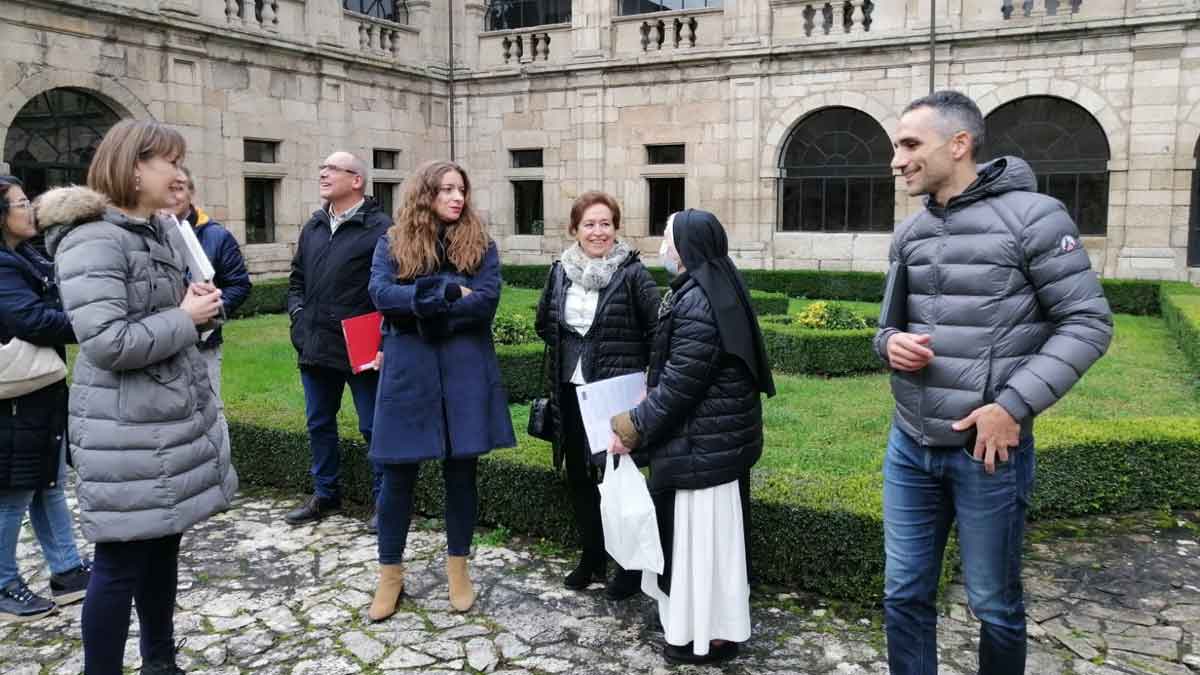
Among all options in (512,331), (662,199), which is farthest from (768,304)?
(662,199)

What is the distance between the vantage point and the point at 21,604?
171 inches

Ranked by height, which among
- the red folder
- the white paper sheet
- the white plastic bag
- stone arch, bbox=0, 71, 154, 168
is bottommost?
the white plastic bag

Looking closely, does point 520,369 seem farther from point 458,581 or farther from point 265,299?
point 265,299

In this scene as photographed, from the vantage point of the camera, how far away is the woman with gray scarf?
14.4 ft

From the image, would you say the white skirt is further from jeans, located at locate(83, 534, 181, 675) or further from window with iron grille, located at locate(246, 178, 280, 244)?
window with iron grille, located at locate(246, 178, 280, 244)

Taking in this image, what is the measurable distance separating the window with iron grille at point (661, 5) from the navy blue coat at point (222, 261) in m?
16.4

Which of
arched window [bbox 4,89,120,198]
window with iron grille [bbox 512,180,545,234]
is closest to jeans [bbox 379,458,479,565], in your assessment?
arched window [bbox 4,89,120,198]

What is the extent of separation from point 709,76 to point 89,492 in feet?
59.4

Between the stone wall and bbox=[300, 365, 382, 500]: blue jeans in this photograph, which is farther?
the stone wall

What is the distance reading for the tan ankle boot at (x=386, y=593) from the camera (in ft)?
14.2

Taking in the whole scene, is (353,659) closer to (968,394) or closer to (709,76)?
(968,394)

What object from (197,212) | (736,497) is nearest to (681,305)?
(736,497)

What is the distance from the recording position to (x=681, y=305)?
12.2 feet

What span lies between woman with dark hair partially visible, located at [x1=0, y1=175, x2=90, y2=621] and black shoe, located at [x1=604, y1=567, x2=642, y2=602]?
2.63 meters
